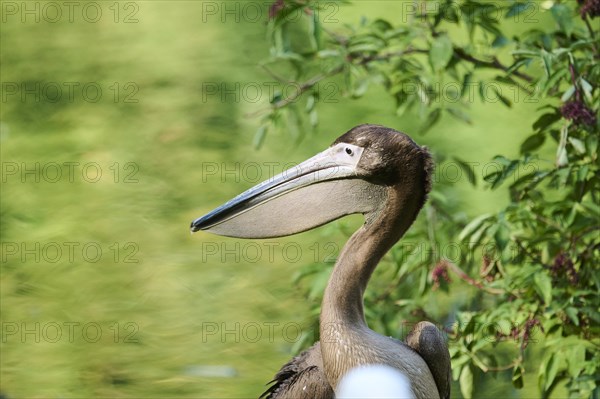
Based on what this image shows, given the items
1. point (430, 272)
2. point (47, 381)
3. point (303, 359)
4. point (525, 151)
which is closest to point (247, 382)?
point (47, 381)

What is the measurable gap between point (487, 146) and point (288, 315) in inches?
73.9

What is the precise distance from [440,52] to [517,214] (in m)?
0.68

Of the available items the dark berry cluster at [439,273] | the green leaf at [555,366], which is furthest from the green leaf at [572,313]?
the dark berry cluster at [439,273]

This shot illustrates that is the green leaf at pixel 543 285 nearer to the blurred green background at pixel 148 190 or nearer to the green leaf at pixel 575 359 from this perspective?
the green leaf at pixel 575 359

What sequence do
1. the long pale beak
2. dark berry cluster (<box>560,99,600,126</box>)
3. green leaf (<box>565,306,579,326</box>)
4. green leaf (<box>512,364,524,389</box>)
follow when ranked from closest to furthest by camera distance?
the long pale beak → green leaf (<box>565,306,579,326</box>) → dark berry cluster (<box>560,99,600,126</box>) → green leaf (<box>512,364,524,389</box>)

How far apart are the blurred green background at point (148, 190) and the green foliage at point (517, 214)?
5.07ft

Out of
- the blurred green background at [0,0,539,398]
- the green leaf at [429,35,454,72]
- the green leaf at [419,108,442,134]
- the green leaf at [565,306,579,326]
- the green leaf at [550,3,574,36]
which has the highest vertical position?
the green leaf at [550,3,574,36]

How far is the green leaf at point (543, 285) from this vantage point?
12.5ft

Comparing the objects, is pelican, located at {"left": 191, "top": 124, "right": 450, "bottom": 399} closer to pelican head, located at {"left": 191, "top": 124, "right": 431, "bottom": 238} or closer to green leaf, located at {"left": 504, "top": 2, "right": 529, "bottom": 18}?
pelican head, located at {"left": 191, "top": 124, "right": 431, "bottom": 238}

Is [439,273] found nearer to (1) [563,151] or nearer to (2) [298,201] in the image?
(1) [563,151]

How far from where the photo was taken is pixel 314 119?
4805mm

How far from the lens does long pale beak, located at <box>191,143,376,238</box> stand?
317cm

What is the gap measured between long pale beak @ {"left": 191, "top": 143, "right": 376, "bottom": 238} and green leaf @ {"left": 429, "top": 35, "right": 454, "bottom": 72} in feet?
3.79

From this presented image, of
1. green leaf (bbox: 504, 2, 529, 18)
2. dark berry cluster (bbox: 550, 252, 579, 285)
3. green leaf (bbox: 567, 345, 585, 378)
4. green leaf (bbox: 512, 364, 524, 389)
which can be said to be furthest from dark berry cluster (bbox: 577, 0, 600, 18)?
green leaf (bbox: 512, 364, 524, 389)
